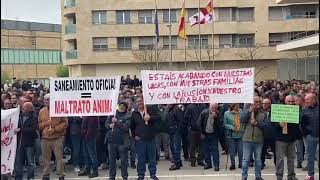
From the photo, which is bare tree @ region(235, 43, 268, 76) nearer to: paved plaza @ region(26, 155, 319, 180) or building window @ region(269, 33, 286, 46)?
building window @ region(269, 33, 286, 46)

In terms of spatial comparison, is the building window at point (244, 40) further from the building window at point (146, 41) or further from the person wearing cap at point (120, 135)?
the person wearing cap at point (120, 135)

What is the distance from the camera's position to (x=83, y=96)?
10750 millimetres

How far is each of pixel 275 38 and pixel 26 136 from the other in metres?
45.7

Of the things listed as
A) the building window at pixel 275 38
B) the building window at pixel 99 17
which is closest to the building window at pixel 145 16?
the building window at pixel 99 17

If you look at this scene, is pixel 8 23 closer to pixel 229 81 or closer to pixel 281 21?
pixel 281 21

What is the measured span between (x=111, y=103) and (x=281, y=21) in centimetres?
4502

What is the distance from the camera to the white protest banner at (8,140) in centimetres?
848

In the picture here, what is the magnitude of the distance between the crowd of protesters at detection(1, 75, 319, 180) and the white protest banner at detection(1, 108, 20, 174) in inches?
8.9

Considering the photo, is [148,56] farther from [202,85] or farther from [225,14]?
[202,85]

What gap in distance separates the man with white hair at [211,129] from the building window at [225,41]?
136 ft

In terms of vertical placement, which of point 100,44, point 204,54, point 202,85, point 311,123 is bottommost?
point 311,123

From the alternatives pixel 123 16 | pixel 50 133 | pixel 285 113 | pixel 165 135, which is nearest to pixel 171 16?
pixel 123 16

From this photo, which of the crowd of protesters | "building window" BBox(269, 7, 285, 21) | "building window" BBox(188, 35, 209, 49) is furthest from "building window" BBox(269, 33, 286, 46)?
the crowd of protesters

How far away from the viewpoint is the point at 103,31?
52.8 m
